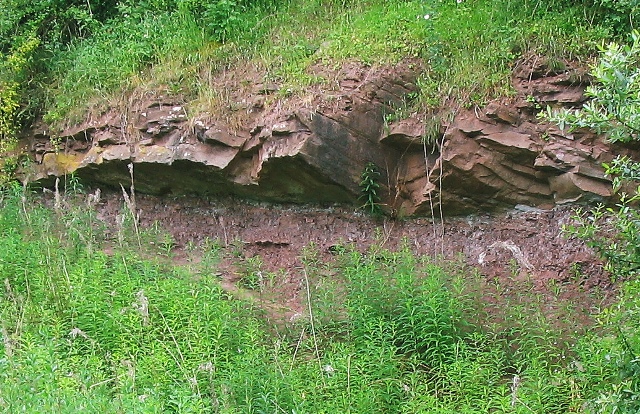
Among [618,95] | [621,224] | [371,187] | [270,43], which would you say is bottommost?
[371,187]

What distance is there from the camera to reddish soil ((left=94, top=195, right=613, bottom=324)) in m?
6.06

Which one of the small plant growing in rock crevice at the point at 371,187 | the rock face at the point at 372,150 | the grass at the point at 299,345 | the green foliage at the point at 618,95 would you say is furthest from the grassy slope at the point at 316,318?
the green foliage at the point at 618,95

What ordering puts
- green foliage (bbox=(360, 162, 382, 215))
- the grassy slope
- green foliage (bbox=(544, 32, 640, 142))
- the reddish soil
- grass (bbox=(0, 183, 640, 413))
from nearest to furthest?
green foliage (bbox=(544, 32, 640, 142))
grass (bbox=(0, 183, 640, 413))
the grassy slope
the reddish soil
green foliage (bbox=(360, 162, 382, 215))

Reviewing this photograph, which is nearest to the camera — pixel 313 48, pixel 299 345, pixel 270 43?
pixel 299 345

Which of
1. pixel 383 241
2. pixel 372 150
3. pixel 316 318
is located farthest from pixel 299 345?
pixel 372 150

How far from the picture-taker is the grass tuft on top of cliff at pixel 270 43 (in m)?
6.96

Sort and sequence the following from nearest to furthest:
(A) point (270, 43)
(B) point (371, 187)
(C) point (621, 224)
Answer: (C) point (621, 224) < (B) point (371, 187) < (A) point (270, 43)

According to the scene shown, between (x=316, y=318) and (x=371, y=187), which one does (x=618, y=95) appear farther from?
(x=371, y=187)

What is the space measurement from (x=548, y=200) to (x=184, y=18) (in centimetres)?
494

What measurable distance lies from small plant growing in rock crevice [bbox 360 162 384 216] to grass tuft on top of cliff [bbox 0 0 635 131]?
0.87m

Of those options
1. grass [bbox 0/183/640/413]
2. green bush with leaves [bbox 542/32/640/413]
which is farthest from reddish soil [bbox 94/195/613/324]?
green bush with leaves [bbox 542/32/640/413]

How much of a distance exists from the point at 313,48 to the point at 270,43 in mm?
595

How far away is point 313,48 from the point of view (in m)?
7.97

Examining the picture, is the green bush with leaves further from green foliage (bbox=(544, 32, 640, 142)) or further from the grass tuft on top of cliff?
the grass tuft on top of cliff
